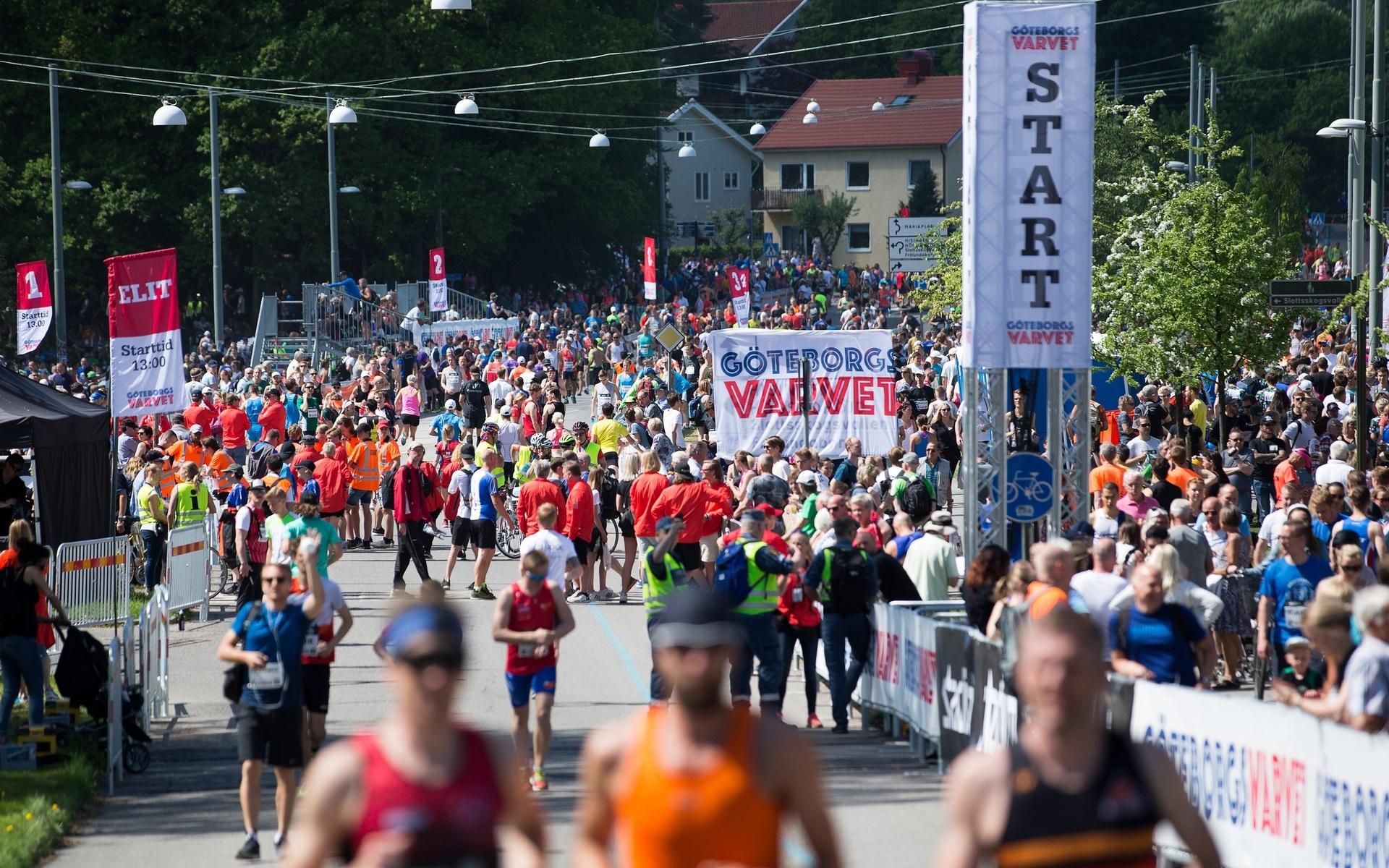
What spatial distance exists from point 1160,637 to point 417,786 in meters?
6.40

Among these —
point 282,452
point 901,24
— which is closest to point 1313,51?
point 901,24

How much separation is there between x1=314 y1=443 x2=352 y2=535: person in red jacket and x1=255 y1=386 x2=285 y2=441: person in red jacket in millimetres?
6922

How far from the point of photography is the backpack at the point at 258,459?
75.3 ft

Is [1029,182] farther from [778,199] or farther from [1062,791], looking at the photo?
[778,199]

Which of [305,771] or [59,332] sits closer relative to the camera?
[305,771]

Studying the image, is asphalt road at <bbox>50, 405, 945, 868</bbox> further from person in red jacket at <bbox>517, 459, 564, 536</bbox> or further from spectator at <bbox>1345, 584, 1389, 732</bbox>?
spectator at <bbox>1345, 584, 1389, 732</bbox>

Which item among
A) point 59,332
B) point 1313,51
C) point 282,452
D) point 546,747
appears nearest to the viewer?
point 546,747

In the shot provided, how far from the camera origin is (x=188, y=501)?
19391 millimetres

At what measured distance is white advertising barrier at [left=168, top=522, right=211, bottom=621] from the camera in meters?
17.4

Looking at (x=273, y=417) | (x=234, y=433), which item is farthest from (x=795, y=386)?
(x=273, y=417)

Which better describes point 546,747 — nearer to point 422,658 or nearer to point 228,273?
point 422,658

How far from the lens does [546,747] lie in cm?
1130

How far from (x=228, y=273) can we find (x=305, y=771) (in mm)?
49949

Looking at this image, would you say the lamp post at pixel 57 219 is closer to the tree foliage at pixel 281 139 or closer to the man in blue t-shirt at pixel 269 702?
the tree foliage at pixel 281 139
